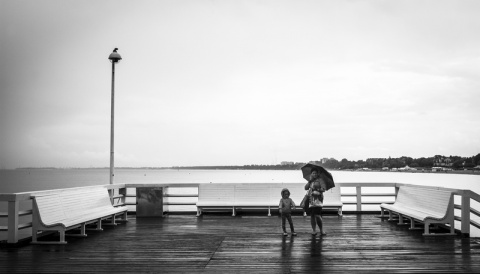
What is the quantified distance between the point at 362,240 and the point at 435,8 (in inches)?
431

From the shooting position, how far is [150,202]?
1195cm

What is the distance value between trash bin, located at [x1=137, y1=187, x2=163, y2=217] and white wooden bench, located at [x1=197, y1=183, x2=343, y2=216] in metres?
1.05

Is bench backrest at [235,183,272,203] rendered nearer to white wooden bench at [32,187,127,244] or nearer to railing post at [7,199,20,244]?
white wooden bench at [32,187,127,244]

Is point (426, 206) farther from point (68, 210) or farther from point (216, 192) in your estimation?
point (68, 210)

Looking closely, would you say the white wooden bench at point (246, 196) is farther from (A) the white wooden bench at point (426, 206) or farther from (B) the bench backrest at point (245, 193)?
(A) the white wooden bench at point (426, 206)

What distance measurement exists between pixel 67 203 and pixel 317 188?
4.73m

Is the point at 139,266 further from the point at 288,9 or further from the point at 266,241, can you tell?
the point at 288,9

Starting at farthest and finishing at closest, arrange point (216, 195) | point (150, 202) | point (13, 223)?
point (216, 195) → point (150, 202) → point (13, 223)

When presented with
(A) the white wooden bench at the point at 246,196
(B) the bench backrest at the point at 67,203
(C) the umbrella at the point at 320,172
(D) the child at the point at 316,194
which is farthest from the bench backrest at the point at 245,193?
(D) the child at the point at 316,194

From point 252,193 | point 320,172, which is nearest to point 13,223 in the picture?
point 320,172

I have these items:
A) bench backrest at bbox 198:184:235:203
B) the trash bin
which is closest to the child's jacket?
bench backrest at bbox 198:184:235:203

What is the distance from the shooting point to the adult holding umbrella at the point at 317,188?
838 centimetres

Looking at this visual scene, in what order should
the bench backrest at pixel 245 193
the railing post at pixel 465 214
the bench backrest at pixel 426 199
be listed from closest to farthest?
the railing post at pixel 465 214 → the bench backrest at pixel 426 199 → the bench backrest at pixel 245 193

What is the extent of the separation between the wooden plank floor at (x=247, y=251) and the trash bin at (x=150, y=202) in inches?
82.0
